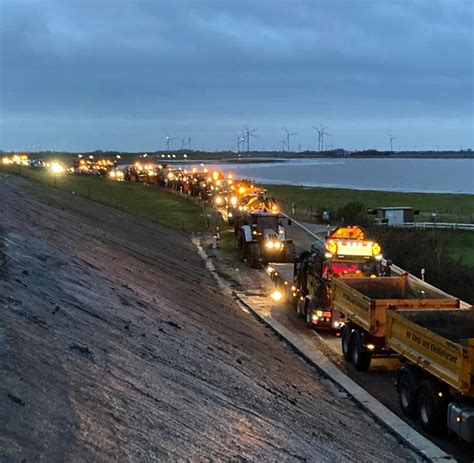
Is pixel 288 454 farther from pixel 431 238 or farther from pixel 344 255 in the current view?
pixel 431 238

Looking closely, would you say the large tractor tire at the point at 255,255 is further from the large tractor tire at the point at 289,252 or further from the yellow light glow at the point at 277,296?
the yellow light glow at the point at 277,296

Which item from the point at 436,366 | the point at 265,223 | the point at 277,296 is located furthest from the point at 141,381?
the point at 265,223

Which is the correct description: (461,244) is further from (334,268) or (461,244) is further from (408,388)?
(408,388)

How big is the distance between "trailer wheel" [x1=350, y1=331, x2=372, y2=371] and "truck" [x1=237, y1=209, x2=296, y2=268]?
15.5 metres

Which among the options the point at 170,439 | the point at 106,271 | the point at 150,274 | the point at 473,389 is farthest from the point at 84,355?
the point at 150,274

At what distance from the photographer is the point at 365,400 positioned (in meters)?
14.0

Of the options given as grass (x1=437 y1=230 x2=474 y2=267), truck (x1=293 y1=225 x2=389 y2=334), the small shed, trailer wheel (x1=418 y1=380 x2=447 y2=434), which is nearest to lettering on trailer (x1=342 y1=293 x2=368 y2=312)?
truck (x1=293 y1=225 x2=389 y2=334)

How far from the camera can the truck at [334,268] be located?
779 inches

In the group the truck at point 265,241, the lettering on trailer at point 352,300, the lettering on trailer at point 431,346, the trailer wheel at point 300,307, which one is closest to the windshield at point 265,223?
the truck at point 265,241

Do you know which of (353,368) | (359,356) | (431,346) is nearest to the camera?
(431,346)

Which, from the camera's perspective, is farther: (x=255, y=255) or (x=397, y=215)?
(x=397, y=215)

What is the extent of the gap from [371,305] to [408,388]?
109 inches

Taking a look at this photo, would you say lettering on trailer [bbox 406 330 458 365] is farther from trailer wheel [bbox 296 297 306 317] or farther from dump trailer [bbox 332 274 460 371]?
trailer wheel [bbox 296 297 306 317]

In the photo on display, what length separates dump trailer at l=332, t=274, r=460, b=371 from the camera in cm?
1538
